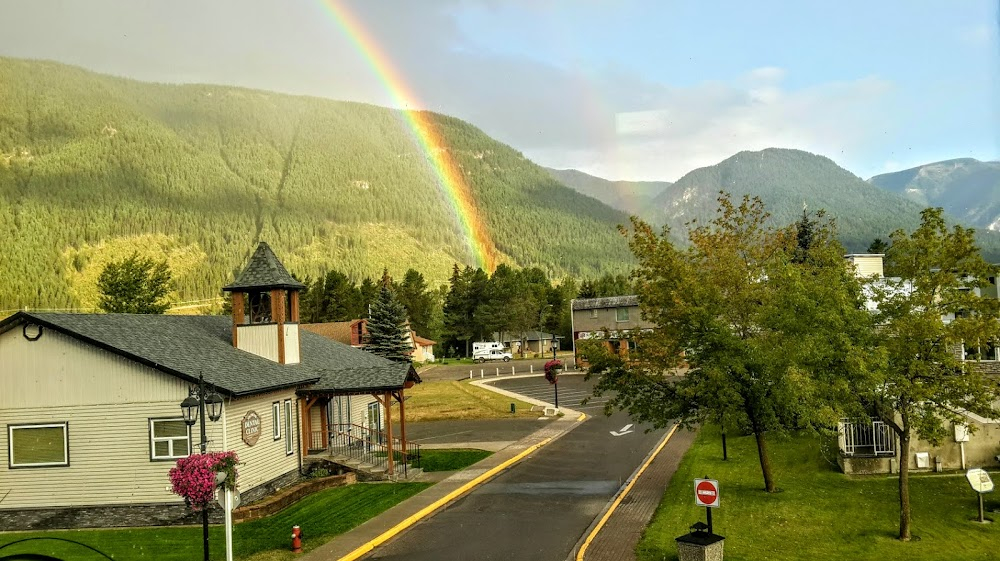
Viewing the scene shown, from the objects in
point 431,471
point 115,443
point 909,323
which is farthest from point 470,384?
point 909,323

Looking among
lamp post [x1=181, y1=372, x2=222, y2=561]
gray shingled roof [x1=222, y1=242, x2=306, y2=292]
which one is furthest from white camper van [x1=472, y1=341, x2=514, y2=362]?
lamp post [x1=181, y1=372, x2=222, y2=561]

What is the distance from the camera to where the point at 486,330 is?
372 feet

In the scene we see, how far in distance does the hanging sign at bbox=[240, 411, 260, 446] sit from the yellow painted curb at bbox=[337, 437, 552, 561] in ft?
18.6

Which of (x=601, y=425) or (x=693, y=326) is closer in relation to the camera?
(x=693, y=326)

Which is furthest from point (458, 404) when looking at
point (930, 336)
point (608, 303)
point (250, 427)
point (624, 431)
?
point (608, 303)

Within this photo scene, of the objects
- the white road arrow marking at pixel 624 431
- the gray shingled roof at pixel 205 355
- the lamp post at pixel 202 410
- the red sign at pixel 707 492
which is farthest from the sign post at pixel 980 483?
the white road arrow marking at pixel 624 431

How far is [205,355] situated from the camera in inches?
994

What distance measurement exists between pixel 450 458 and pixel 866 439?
15563 mm

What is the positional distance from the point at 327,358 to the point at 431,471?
7207mm

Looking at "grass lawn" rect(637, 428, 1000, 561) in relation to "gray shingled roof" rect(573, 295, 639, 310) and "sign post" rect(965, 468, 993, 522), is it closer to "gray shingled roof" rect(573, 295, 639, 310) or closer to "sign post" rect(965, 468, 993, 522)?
"sign post" rect(965, 468, 993, 522)

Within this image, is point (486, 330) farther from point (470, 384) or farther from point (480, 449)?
point (480, 449)

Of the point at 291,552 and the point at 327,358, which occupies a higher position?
the point at 327,358

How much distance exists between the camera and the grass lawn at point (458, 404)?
46.8 metres

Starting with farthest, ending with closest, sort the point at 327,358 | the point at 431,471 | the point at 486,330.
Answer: the point at 486,330, the point at 327,358, the point at 431,471
